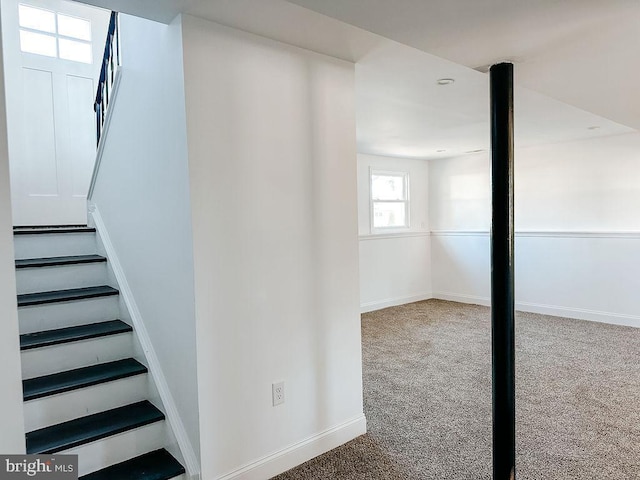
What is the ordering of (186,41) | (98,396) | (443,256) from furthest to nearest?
(443,256)
(98,396)
(186,41)

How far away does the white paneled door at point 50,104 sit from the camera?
370 cm

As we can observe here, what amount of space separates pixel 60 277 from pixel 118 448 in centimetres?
129

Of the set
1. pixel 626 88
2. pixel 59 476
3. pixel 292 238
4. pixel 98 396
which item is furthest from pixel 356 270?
pixel 626 88

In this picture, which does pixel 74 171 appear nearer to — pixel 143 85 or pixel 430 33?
pixel 143 85

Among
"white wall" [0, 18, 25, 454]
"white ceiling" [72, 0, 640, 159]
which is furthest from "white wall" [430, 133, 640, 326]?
"white wall" [0, 18, 25, 454]

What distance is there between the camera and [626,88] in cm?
272

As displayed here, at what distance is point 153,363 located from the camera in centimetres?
231

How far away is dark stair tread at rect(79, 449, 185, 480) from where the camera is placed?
1965 millimetres

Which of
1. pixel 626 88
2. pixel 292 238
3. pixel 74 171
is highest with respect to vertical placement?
pixel 626 88

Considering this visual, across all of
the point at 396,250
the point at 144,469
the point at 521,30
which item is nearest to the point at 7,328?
the point at 144,469

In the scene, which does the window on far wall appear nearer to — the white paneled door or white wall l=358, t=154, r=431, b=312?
white wall l=358, t=154, r=431, b=312

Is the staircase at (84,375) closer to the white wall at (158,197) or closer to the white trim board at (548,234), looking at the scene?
the white wall at (158,197)

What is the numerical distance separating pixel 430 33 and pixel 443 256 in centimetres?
565

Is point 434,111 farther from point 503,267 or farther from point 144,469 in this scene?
point 144,469
